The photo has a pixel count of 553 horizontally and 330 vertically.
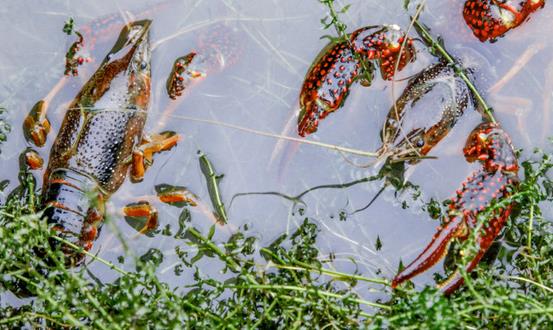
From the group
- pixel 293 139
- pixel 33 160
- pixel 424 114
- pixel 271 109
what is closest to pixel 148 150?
pixel 33 160

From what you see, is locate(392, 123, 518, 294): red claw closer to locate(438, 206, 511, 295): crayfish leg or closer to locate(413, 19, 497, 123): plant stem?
locate(438, 206, 511, 295): crayfish leg

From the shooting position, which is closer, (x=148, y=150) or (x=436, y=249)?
(x=436, y=249)

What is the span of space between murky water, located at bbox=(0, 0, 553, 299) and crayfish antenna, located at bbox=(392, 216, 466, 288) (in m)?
0.16

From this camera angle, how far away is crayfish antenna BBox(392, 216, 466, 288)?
376 centimetres

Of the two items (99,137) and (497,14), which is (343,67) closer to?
(497,14)

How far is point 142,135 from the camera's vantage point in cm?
429

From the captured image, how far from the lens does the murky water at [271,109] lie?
4.10 metres

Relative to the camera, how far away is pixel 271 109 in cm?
430

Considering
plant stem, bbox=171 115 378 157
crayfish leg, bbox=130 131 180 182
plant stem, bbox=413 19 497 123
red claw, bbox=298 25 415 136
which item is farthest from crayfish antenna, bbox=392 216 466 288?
crayfish leg, bbox=130 131 180 182

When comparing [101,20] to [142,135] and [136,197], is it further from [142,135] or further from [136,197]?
[136,197]

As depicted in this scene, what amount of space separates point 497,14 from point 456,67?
46cm

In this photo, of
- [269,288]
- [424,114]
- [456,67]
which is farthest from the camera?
[456,67]

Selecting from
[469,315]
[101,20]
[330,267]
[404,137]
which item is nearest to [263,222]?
[330,267]

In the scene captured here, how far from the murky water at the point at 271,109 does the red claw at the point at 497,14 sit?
0.10 m
